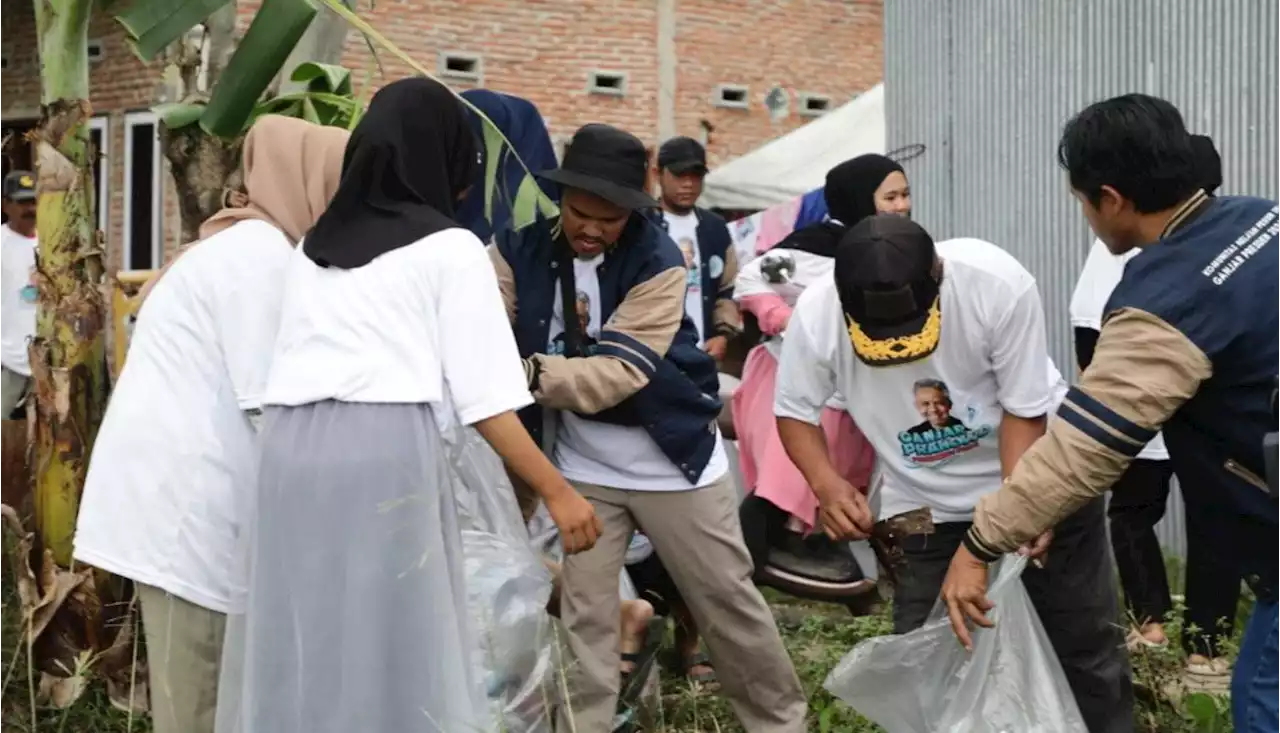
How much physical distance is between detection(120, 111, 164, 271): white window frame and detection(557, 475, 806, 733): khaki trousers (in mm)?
9624

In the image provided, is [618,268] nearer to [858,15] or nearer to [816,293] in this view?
[816,293]

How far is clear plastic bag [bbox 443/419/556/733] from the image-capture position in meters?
3.48

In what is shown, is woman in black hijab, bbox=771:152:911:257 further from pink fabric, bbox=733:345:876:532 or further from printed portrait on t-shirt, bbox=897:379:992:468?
printed portrait on t-shirt, bbox=897:379:992:468

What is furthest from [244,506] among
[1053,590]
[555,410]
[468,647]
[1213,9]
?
[1213,9]

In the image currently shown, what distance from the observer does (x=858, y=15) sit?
1628 centimetres

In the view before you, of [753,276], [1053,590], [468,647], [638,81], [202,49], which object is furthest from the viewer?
[638,81]

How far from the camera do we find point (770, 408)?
620 cm

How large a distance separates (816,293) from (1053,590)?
0.97 metres

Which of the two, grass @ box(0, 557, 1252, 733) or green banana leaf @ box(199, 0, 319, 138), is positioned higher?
green banana leaf @ box(199, 0, 319, 138)

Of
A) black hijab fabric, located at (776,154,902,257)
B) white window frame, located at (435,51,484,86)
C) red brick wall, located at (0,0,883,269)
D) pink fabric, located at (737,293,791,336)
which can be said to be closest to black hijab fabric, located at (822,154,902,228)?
black hijab fabric, located at (776,154,902,257)

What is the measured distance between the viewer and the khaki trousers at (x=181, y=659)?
10.9 ft

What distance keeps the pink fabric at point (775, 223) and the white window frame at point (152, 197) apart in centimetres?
544

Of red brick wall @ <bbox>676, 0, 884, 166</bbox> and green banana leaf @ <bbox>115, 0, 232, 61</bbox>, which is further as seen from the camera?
red brick wall @ <bbox>676, 0, 884, 166</bbox>

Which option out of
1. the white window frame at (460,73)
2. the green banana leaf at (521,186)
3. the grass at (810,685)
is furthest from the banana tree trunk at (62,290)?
the white window frame at (460,73)
